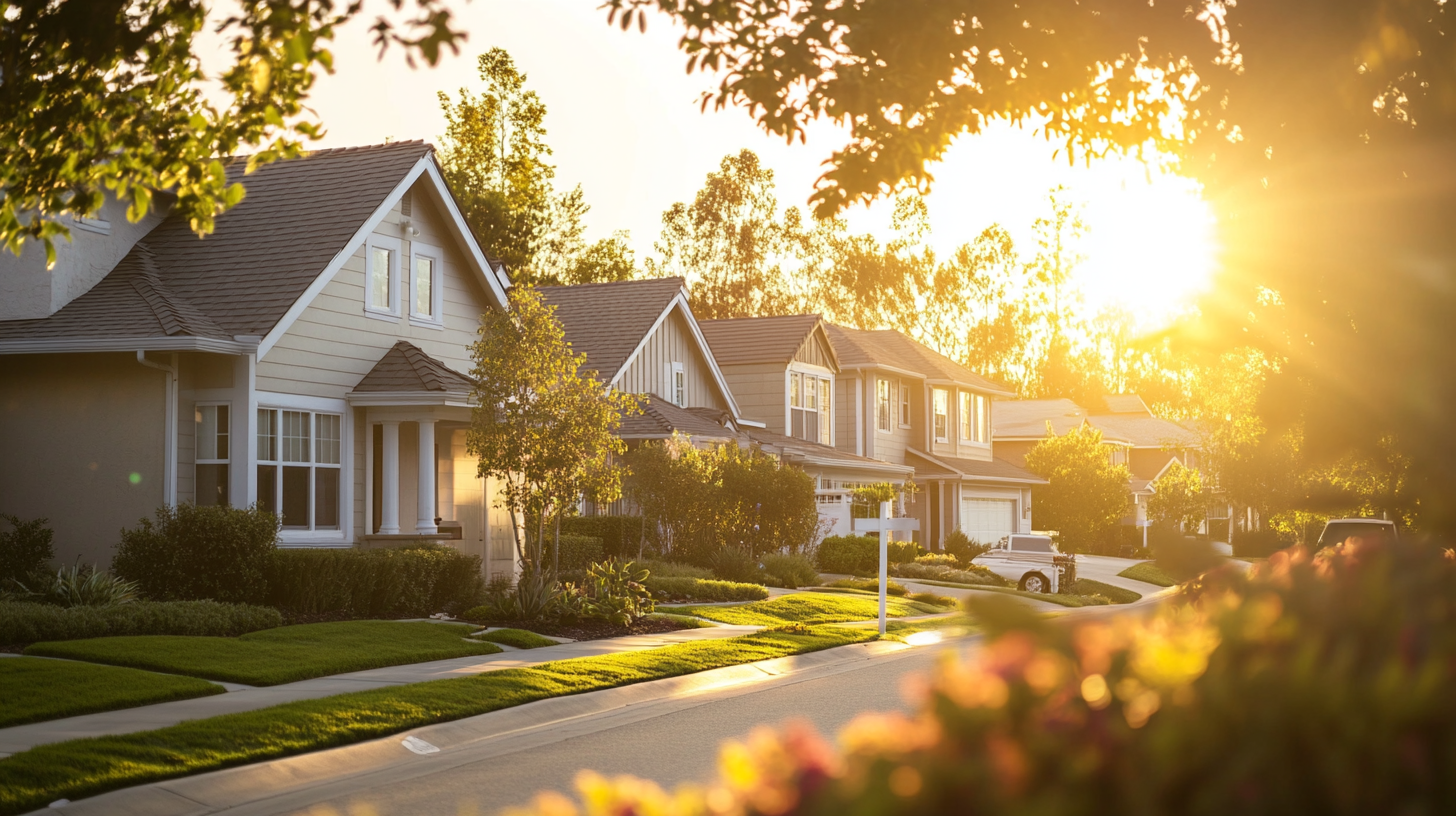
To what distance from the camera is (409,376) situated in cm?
2261

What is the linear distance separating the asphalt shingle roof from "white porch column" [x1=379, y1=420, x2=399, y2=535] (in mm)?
2794

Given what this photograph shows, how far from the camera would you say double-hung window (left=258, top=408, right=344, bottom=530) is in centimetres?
2114

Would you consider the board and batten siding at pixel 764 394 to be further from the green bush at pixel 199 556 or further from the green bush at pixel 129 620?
the green bush at pixel 129 620

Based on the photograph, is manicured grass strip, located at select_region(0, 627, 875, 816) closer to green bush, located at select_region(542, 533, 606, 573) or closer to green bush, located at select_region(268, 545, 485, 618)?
green bush, located at select_region(268, 545, 485, 618)

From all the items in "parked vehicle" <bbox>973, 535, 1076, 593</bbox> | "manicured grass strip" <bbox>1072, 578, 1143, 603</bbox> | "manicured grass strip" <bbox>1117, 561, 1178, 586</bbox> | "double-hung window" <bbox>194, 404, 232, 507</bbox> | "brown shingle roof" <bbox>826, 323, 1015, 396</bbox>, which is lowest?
"manicured grass strip" <bbox>1117, 561, 1178, 586</bbox>

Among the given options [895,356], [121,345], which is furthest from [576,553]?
[895,356]

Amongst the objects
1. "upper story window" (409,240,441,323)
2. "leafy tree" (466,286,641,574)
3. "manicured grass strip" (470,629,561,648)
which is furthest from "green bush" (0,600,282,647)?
"upper story window" (409,240,441,323)

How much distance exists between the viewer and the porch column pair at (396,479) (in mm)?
22578

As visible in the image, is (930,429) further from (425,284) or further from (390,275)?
(390,275)

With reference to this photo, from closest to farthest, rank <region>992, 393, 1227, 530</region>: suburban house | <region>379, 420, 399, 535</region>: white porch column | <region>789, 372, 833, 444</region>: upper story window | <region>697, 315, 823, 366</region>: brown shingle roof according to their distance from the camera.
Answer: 1. <region>379, 420, 399, 535</region>: white porch column
2. <region>697, 315, 823, 366</region>: brown shingle roof
3. <region>789, 372, 833, 444</region>: upper story window
4. <region>992, 393, 1227, 530</region>: suburban house

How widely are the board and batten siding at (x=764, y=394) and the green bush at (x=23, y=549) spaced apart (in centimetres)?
2407

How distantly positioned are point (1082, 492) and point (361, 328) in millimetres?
37362

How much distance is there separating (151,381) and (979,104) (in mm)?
15996

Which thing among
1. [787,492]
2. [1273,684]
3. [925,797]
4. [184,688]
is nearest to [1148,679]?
[1273,684]
